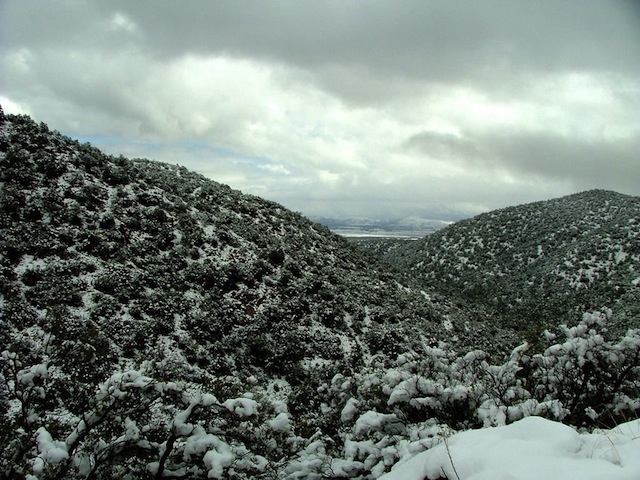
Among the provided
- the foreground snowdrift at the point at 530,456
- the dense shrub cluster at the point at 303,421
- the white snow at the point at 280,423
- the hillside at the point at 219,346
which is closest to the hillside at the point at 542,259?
the hillside at the point at 219,346

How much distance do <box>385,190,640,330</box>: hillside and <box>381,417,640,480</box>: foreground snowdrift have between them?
26.8m

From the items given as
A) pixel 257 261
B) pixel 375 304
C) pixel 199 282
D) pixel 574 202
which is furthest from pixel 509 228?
pixel 199 282

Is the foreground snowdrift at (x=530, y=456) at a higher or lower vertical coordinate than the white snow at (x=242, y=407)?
higher

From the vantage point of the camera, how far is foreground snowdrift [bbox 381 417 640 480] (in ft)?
8.59

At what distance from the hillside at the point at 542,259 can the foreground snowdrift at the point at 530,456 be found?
88.1ft

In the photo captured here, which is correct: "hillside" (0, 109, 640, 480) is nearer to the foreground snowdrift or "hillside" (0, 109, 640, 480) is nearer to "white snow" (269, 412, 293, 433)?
"white snow" (269, 412, 293, 433)

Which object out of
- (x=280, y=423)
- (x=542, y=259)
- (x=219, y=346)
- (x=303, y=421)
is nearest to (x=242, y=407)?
(x=280, y=423)

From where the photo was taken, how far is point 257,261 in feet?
65.3

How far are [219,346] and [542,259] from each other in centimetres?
3855

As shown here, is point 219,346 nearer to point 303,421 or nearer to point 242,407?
point 303,421

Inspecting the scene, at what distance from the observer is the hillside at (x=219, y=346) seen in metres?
4.16

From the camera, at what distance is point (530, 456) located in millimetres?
2852

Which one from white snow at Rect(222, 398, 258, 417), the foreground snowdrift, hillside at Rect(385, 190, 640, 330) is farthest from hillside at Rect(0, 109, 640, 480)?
hillside at Rect(385, 190, 640, 330)

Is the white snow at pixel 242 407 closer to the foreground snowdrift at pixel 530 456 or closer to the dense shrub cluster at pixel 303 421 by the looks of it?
the dense shrub cluster at pixel 303 421
